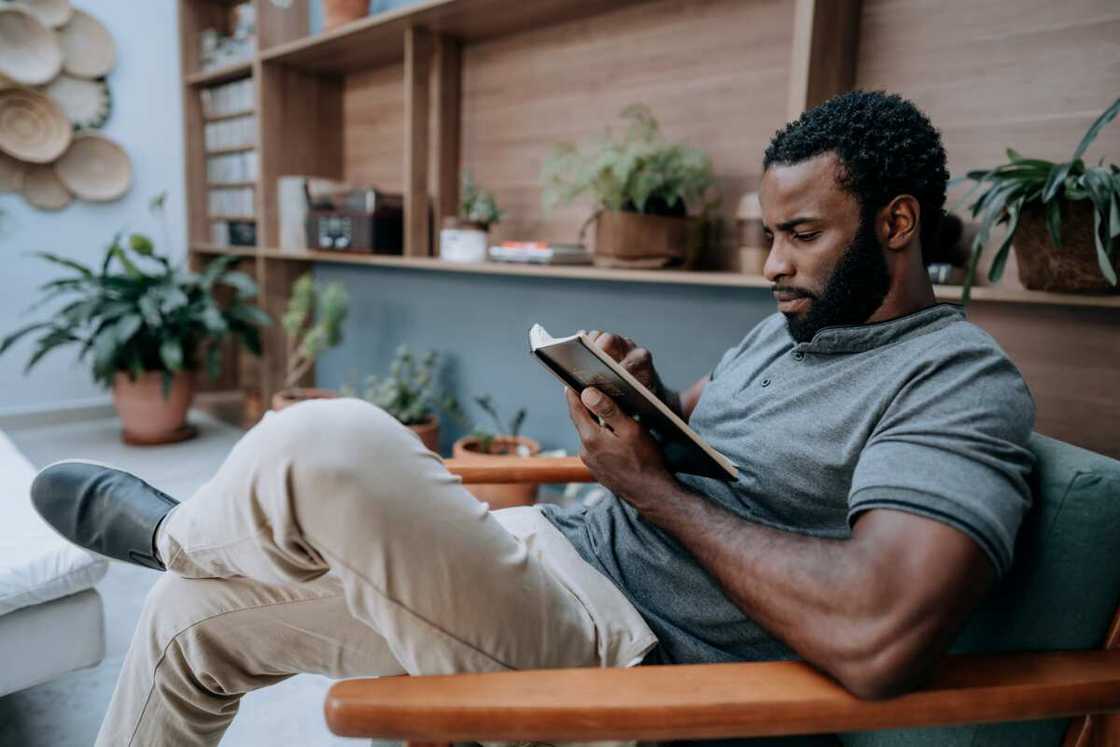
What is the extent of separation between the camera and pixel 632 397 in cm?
99

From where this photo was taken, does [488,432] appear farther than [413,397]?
No

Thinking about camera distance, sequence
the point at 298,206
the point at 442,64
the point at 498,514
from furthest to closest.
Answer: the point at 298,206 < the point at 442,64 < the point at 498,514

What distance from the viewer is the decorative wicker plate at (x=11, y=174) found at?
11.0 ft

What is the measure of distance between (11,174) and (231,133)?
0.98 meters

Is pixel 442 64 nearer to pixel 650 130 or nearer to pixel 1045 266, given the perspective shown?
pixel 650 130

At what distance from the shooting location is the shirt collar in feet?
3.32

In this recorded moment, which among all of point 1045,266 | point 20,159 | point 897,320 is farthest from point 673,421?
point 20,159

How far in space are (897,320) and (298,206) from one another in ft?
8.67

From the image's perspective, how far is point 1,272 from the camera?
3.43 meters

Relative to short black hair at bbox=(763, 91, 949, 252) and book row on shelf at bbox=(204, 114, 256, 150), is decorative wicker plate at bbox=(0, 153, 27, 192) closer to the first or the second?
book row on shelf at bbox=(204, 114, 256, 150)

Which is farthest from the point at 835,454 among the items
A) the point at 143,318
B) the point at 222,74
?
the point at 222,74

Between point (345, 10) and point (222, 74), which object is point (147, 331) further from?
point (345, 10)

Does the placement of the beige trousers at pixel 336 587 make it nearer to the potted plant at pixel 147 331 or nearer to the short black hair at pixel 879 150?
the short black hair at pixel 879 150

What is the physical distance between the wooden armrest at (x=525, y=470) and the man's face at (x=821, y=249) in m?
0.47
